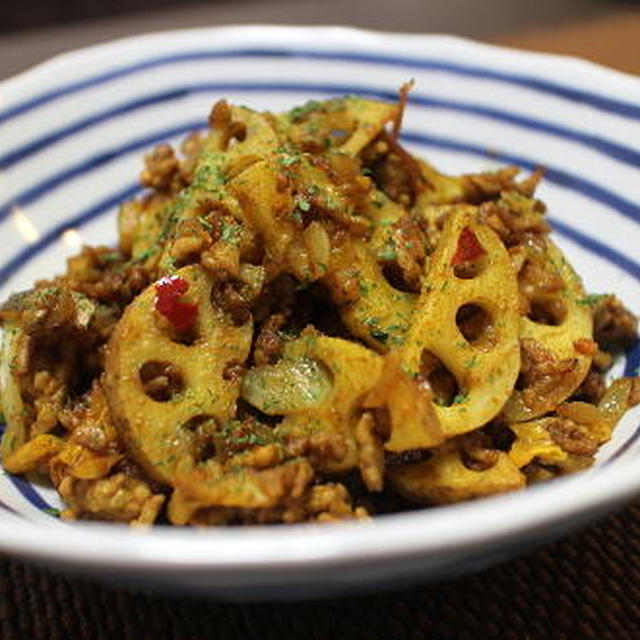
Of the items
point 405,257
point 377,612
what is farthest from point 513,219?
point 377,612

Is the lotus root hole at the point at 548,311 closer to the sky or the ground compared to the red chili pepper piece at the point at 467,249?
closer to the ground

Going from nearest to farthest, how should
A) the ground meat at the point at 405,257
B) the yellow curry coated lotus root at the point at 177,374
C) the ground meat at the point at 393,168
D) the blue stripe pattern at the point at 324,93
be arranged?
1. the yellow curry coated lotus root at the point at 177,374
2. the ground meat at the point at 405,257
3. the ground meat at the point at 393,168
4. the blue stripe pattern at the point at 324,93

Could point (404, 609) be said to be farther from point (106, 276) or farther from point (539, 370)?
point (106, 276)

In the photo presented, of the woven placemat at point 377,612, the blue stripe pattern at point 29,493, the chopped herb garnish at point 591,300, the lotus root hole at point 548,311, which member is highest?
the chopped herb garnish at point 591,300

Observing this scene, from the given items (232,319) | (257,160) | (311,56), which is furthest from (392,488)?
(311,56)

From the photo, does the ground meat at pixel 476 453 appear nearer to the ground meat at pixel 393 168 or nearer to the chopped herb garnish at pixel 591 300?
the chopped herb garnish at pixel 591 300

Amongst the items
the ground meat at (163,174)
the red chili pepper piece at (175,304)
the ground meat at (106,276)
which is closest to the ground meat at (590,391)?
the red chili pepper piece at (175,304)
